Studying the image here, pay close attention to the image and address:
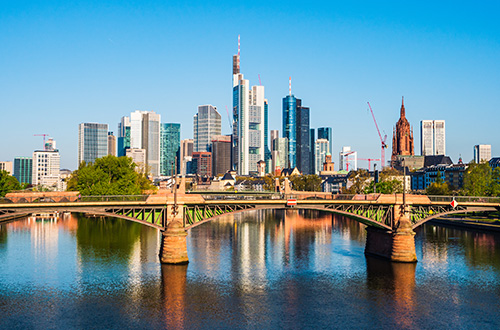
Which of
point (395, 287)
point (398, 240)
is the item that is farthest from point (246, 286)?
point (398, 240)

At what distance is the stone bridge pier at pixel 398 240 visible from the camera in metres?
85.6

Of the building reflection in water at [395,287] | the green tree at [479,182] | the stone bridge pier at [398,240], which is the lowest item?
the building reflection in water at [395,287]

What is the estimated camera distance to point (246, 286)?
68.9m

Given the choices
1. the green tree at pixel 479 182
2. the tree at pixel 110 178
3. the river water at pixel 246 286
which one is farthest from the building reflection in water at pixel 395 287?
the tree at pixel 110 178

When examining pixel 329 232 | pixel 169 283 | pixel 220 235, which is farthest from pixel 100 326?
pixel 329 232

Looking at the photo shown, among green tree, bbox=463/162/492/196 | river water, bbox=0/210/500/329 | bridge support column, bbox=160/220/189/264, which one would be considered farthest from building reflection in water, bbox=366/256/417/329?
green tree, bbox=463/162/492/196

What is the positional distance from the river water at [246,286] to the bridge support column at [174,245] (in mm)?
2132

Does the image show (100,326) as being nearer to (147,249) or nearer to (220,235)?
(147,249)

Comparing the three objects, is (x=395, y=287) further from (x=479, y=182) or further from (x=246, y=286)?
(x=479, y=182)

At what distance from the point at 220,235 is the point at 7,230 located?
5414 cm

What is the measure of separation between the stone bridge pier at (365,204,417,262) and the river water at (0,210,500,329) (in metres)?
2.41

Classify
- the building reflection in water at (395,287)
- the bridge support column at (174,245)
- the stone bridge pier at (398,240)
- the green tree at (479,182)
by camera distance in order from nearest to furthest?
the building reflection in water at (395,287) → the bridge support column at (174,245) → the stone bridge pier at (398,240) → the green tree at (479,182)

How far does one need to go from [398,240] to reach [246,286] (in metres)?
30.4

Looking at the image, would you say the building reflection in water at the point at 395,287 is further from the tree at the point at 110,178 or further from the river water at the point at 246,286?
the tree at the point at 110,178
